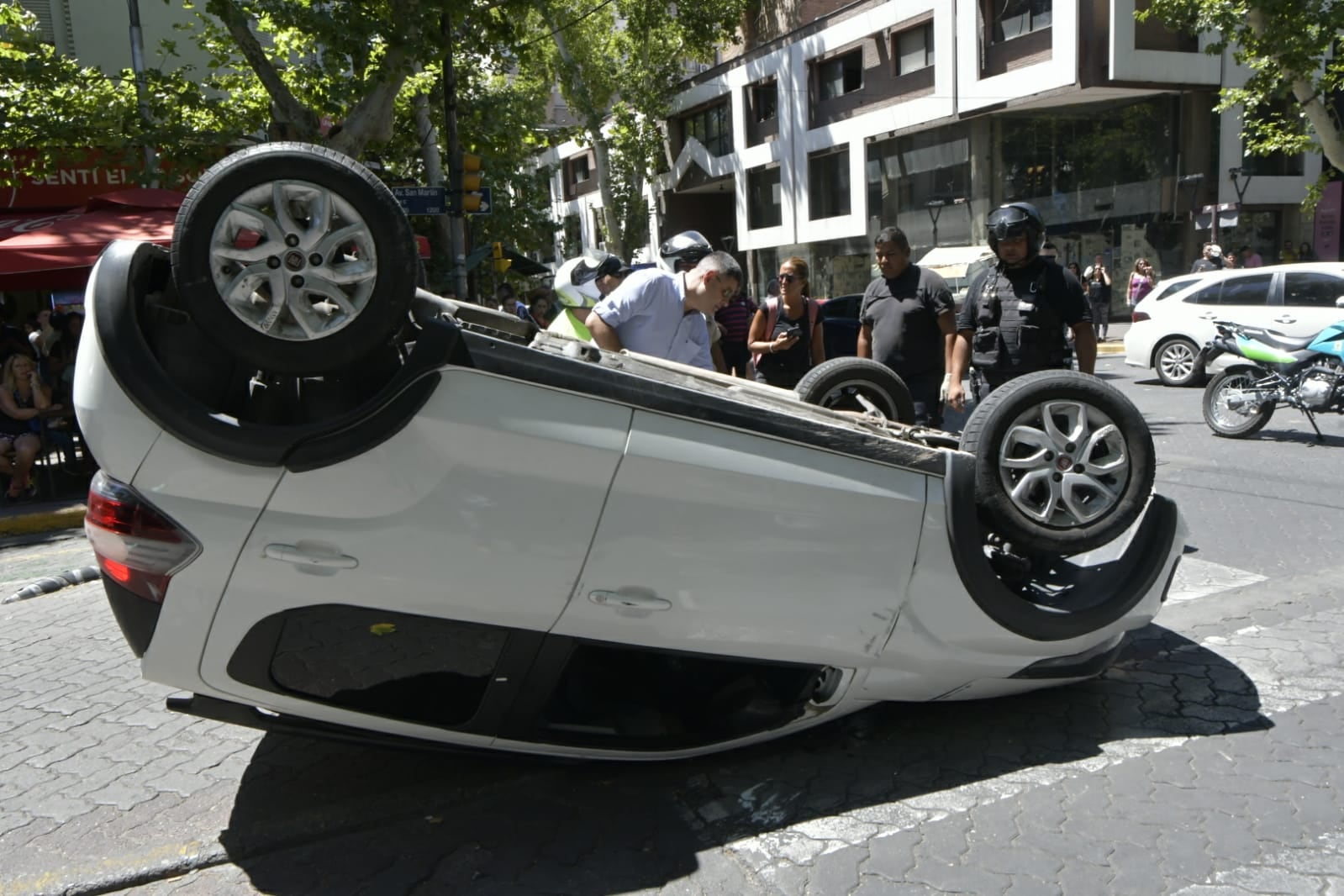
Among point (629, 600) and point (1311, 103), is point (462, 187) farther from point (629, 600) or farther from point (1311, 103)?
point (1311, 103)

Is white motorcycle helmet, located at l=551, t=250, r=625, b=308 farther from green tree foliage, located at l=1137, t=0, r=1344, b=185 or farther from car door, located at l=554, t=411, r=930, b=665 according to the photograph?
green tree foliage, located at l=1137, t=0, r=1344, b=185

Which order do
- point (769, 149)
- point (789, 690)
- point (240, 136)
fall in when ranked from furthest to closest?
1. point (769, 149)
2. point (240, 136)
3. point (789, 690)

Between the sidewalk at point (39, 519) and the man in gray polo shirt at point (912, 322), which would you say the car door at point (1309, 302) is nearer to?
the man in gray polo shirt at point (912, 322)

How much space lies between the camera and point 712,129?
134 ft

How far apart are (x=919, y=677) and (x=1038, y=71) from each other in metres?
25.5

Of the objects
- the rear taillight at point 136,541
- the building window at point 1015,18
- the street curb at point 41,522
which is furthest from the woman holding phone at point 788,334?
the building window at point 1015,18

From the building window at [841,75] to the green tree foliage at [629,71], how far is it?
4495mm

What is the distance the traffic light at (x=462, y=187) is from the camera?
13.9 meters

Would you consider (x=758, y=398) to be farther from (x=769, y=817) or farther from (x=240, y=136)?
(x=240, y=136)

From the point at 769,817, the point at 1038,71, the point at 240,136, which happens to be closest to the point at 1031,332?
the point at 769,817

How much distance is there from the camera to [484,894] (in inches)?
108

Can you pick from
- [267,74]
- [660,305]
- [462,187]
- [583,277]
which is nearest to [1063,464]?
[660,305]

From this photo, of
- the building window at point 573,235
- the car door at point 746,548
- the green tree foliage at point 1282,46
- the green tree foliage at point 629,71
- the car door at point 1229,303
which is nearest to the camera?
the car door at point 746,548

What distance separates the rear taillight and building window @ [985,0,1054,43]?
26.7 meters
